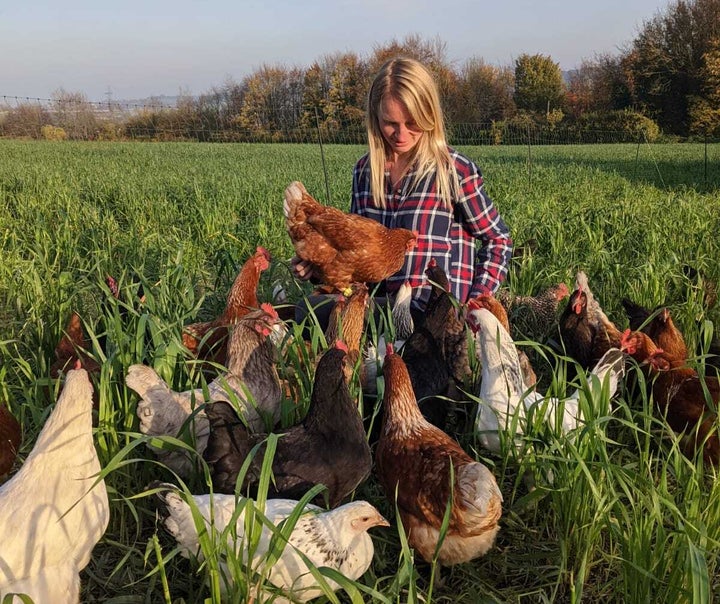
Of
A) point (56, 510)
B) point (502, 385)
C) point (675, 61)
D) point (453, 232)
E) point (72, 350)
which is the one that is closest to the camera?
point (56, 510)

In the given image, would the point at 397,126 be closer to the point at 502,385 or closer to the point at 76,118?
the point at 502,385

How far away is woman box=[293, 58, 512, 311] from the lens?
3.40 metres

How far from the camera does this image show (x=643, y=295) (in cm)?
399

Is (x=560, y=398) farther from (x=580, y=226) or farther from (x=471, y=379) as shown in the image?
(x=580, y=226)

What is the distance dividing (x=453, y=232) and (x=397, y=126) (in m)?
0.78

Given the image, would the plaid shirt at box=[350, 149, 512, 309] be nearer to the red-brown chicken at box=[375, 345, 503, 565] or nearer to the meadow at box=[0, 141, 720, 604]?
the meadow at box=[0, 141, 720, 604]

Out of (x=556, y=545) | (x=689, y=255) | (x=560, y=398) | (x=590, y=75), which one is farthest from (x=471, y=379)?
(x=590, y=75)

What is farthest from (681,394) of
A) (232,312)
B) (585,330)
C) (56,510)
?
(56,510)

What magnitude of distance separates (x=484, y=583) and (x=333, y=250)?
202 cm

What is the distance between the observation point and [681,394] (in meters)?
2.70

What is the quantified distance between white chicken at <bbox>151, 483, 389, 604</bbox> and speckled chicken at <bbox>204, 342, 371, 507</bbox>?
0.64 ft

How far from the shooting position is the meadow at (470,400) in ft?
5.90

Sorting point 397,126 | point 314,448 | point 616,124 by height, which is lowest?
point 314,448

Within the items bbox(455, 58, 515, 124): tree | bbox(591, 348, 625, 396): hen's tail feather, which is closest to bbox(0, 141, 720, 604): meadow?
bbox(591, 348, 625, 396): hen's tail feather
